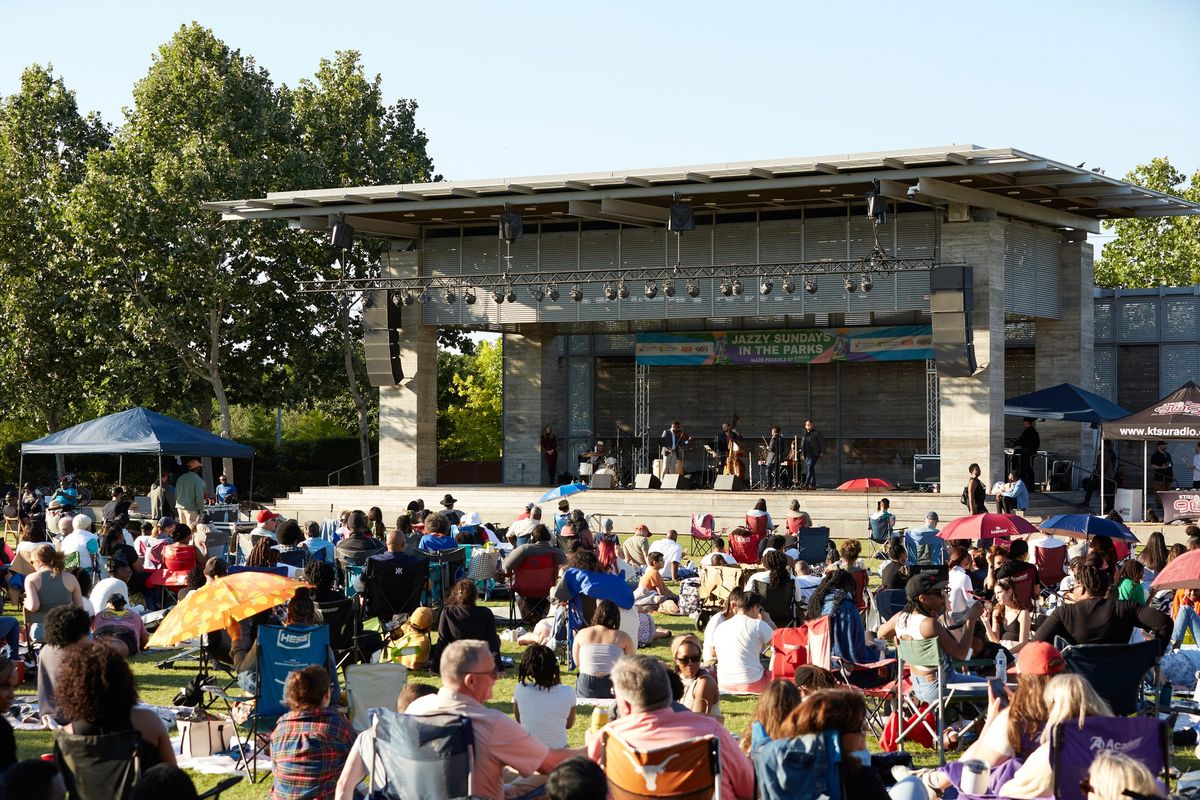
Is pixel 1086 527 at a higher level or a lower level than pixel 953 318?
lower

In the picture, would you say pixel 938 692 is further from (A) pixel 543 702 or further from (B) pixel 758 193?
(B) pixel 758 193

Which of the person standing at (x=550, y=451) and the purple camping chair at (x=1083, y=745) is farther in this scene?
the person standing at (x=550, y=451)

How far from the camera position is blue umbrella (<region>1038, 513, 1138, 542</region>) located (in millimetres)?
13867

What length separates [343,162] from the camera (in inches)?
1348

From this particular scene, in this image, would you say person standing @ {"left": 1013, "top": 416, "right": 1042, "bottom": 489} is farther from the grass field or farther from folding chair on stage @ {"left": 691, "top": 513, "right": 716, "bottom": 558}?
the grass field

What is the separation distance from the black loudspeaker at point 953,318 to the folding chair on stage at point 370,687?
56.3 ft

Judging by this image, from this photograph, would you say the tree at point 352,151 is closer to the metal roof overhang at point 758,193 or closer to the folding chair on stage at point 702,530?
the metal roof overhang at point 758,193

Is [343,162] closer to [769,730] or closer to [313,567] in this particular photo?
[313,567]

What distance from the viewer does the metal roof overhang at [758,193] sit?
73.1 feet

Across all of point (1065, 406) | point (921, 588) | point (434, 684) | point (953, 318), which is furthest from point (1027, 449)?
point (921, 588)

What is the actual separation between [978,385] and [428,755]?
64.3ft

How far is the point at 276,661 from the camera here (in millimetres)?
8406

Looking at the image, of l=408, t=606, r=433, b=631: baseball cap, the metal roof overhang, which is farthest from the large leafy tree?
l=408, t=606, r=433, b=631: baseball cap

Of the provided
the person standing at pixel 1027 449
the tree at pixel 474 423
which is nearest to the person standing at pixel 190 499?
the person standing at pixel 1027 449
